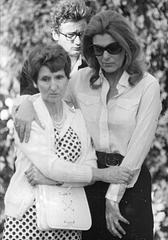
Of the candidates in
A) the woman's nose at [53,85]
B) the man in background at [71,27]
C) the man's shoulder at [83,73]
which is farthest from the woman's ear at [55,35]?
the woman's nose at [53,85]

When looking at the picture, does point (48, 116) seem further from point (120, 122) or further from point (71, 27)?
point (71, 27)

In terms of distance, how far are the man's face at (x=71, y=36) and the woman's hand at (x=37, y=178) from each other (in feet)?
2.77

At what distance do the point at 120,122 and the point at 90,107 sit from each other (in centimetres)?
17

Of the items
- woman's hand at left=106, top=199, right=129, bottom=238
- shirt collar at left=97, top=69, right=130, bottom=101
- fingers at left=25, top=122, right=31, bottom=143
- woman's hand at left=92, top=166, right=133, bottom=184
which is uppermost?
shirt collar at left=97, top=69, right=130, bottom=101

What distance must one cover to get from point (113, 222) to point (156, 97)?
0.59m

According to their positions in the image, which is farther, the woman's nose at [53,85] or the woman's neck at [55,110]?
the woman's neck at [55,110]

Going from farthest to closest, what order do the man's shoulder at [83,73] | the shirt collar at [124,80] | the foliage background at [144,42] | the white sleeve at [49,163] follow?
1. the foliage background at [144,42]
2. the man's shoulder at [83,73]
3. the shirt collar at [124,80]
4. the white sleeve at [49,163]

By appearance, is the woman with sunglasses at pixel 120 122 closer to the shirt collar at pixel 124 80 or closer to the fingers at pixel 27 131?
the shirt collar at pixel 124 80

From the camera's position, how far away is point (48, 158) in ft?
12.2

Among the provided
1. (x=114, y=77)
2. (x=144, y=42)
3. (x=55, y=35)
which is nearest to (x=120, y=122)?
(x=114, y=77)

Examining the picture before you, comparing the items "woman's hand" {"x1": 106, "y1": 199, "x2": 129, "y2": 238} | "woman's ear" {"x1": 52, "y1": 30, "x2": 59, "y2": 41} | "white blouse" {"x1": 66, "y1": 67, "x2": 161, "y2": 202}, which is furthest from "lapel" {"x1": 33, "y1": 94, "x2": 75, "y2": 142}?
"woman's ear" {"x1": 52, "y1": 30, "x2": 59, "y2": 41}

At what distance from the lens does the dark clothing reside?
3.88 metres

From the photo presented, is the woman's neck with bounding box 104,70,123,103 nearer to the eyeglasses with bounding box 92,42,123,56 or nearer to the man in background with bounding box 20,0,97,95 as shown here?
the eyeglasses with bounding box 92,42,123,56

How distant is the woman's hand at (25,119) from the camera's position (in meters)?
3.77
